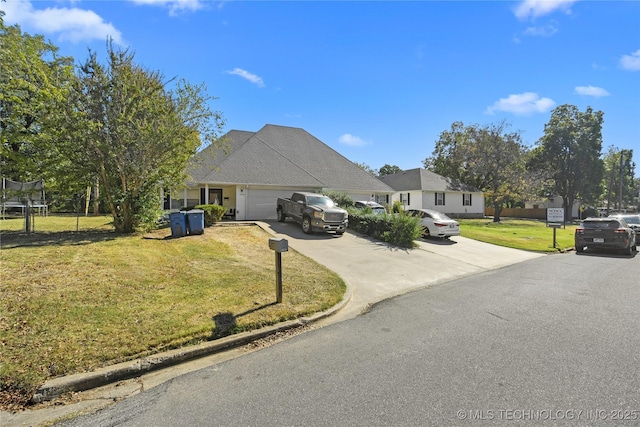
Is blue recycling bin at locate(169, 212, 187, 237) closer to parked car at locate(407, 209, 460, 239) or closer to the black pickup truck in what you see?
the black pickup truck

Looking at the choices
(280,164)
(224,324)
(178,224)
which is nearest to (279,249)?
(224,324)

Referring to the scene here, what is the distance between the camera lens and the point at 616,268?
10.5 metres

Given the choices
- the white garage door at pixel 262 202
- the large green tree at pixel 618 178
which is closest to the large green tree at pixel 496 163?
the white garage door at pixel 262 202

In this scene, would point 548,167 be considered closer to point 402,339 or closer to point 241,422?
point 402,339

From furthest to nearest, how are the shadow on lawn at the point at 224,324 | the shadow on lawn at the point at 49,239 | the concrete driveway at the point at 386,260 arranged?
1. the shadow on lawn at the point at 49,239
2. the concrete driveway at the point at 386,260
3. the shadow on lawn at the point at 224,324

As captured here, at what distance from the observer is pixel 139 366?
3848 mm

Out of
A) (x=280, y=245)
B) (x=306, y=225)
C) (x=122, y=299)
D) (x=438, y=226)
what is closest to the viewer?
(x=122, y=299)

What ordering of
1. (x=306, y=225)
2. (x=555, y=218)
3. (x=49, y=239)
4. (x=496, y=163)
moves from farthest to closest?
(x=496, y=163)
(x=555, y=218)
(x=306, y=225)
(x=49, y=239)

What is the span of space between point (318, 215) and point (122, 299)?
10.1m

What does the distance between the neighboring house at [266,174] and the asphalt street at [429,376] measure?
1275 cm

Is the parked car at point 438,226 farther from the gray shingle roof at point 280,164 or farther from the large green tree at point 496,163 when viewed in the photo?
the large green tree at point 496,163

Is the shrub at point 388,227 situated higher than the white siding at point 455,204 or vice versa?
the white siding at point 455,204

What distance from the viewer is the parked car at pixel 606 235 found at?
13484mm

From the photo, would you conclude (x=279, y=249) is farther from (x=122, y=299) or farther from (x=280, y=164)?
(x=280, y=164)
